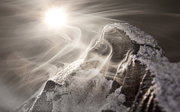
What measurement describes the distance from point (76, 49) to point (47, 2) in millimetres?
908

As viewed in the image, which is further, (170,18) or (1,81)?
(1,81)

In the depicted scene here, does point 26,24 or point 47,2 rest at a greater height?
point 47,2

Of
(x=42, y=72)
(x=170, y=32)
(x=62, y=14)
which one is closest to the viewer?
(x=170, y=32)

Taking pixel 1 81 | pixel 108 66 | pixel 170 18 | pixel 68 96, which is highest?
pixel 170 18

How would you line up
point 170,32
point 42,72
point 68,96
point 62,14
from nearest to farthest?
point 68,96 < point 170,32 < point 42,72 < point 62,14

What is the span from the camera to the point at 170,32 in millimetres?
1712

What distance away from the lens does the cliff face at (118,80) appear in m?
0.85

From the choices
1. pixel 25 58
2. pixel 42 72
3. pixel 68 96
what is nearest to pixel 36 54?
pixel 25 58

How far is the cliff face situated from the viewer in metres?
0.85

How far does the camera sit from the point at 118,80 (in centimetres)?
107

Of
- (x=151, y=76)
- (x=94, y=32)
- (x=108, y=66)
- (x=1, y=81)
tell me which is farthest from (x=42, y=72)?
(x=151, y=76)

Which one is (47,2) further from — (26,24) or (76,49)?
(76,49)

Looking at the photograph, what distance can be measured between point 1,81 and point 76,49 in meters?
0.86

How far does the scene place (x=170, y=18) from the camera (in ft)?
5.88
